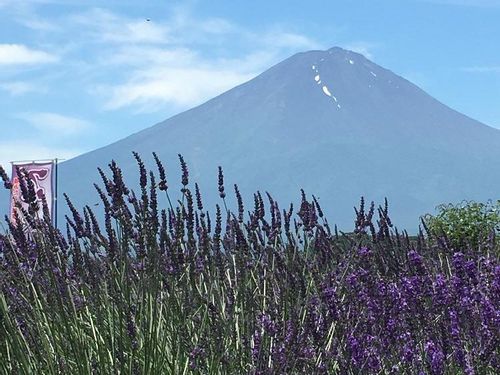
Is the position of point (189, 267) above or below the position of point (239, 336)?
above

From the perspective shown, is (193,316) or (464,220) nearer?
(193,316)

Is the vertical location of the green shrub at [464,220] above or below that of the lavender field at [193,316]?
above

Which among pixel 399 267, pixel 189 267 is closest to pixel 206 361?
pixel 189 267

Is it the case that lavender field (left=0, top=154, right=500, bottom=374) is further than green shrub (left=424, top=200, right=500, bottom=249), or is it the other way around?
green shrub (left=424, top=200, right=500, bottom=249)

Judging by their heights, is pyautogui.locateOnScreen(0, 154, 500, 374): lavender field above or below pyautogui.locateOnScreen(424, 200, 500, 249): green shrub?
below

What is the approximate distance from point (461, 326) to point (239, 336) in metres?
0.83

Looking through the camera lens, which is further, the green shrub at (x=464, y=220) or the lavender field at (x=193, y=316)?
the green shrub at (x=464, y=220)

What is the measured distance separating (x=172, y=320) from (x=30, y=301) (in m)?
0.52

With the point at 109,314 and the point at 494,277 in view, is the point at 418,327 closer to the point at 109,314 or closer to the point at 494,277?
the point at 494,277

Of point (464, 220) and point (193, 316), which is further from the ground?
point (464, 220)

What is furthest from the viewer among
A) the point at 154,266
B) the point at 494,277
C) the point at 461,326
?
the point at 494,277

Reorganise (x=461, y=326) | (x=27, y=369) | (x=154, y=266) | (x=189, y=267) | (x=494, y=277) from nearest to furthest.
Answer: (x=27, y=369) < (x=154, y=266) < (x=461, y=326) < (x=494, y=277) < (x=189, y=267)

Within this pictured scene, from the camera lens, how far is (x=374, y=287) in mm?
3219

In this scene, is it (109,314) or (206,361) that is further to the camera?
(206,361)
